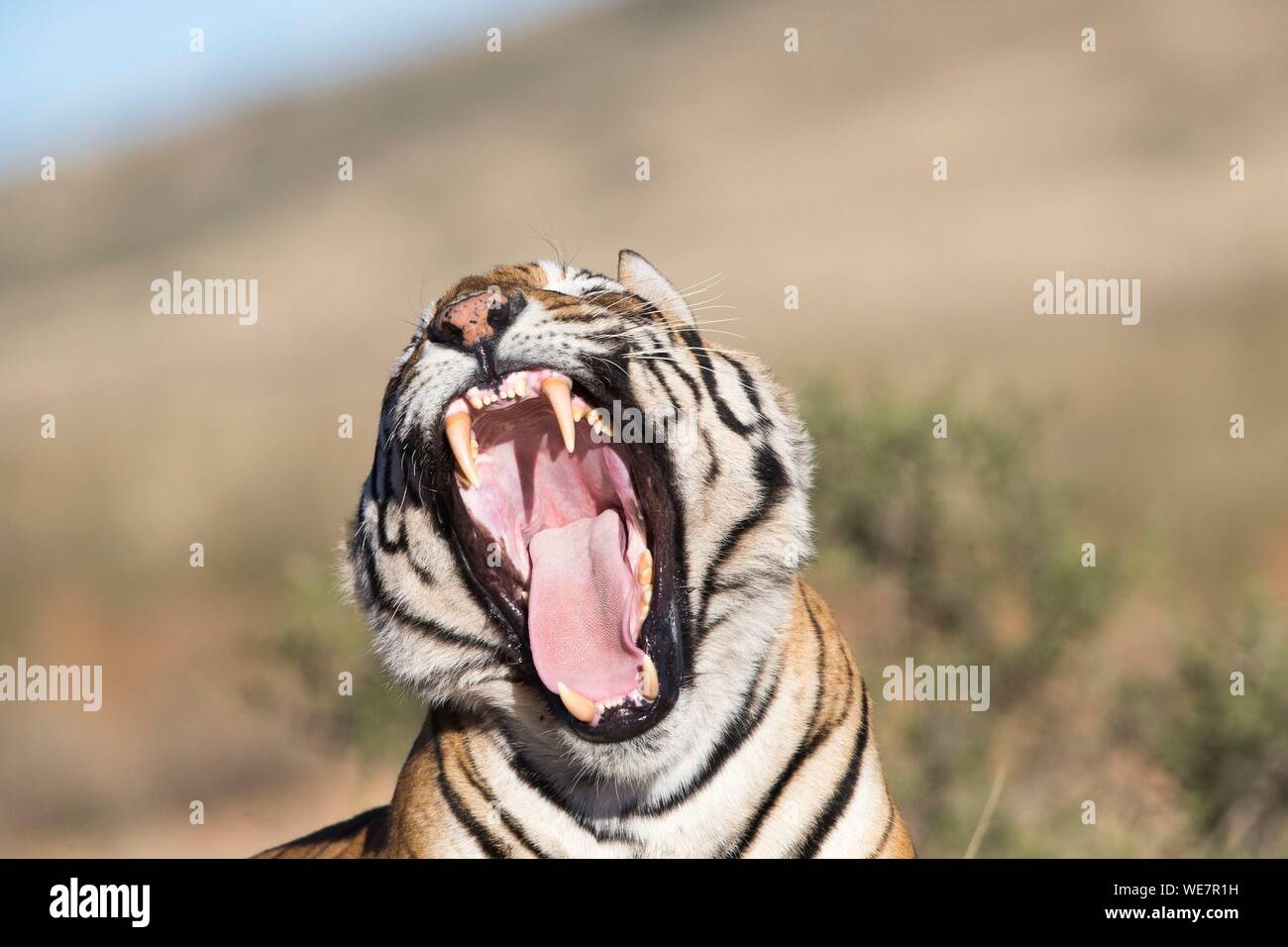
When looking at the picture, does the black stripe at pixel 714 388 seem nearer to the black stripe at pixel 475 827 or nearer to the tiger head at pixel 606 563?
the tiger head at pixel 606 563

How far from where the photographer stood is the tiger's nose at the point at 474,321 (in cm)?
353

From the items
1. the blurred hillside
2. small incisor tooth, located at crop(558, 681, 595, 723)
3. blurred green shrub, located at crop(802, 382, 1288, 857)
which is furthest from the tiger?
blurred green shrub, located at crop(802, 382, 1288, 857)

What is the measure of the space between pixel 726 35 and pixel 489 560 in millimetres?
61892

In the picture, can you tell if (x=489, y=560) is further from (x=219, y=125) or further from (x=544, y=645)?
(x=219, y=125)

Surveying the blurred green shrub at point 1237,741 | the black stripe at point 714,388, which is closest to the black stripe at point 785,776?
the black stripe at point 714,388

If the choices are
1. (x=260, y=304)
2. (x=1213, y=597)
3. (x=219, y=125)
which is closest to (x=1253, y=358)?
(x=1213, y=597)

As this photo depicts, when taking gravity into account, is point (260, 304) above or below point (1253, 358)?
above

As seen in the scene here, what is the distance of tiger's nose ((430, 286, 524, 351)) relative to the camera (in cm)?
353

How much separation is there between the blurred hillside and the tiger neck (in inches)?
63.6

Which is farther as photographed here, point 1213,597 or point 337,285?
point 337,285

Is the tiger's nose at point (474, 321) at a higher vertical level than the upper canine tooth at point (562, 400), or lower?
higher

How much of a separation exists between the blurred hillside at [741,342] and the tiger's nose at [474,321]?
37.2 inches

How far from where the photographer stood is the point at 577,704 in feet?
11.4
